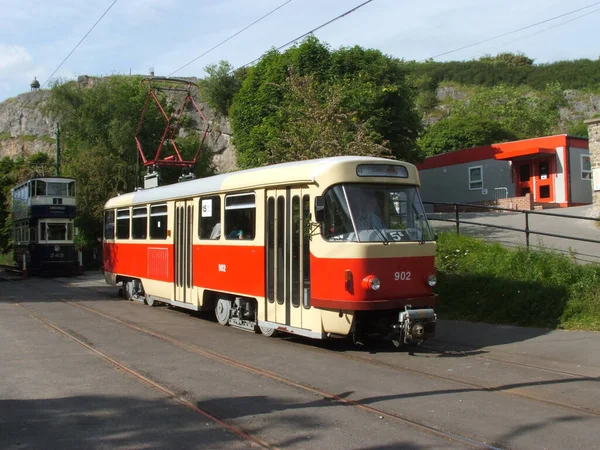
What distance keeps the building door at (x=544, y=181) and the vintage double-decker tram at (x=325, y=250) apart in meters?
29.7

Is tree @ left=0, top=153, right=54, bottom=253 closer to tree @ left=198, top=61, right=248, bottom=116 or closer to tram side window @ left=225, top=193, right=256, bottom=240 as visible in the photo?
tree @ left=198, top=61, right=248, bottom=116

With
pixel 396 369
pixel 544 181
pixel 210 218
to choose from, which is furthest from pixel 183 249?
pixel 544 181

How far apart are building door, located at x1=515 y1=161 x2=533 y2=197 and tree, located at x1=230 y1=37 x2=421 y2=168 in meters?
9.43

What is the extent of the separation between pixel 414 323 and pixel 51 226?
27843mm

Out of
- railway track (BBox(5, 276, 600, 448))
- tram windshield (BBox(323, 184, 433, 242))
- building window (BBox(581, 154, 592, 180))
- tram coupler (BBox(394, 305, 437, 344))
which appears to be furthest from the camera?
building window (BBox(581, 154, 592, 180))

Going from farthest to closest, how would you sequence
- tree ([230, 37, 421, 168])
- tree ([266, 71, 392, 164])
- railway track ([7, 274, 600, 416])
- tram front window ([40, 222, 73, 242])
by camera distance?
tram front window ([40, 222, 73, 242]) → tree ([230, 37, 421, 168]) → tree ([266, 71, 392, 164]) → railway track ([7, 274, 600, 416])

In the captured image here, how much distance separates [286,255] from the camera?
10.7 metres

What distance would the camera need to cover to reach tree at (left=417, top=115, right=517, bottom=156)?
58.8 meters

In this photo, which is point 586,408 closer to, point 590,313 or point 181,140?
point 590,313

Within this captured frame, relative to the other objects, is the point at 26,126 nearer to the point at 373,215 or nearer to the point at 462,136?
the point at 462,136

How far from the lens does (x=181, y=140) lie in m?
50.6

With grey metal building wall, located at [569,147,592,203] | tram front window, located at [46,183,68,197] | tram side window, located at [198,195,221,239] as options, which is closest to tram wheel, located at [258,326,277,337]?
tram side window, located at [198,195,221,239]

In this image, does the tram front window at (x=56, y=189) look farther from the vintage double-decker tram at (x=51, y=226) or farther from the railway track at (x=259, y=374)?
the railway track at (x=259, y=374)

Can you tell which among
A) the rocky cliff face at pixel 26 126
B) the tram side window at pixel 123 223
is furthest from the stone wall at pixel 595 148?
the rocky cliff face at pixel 26 126
